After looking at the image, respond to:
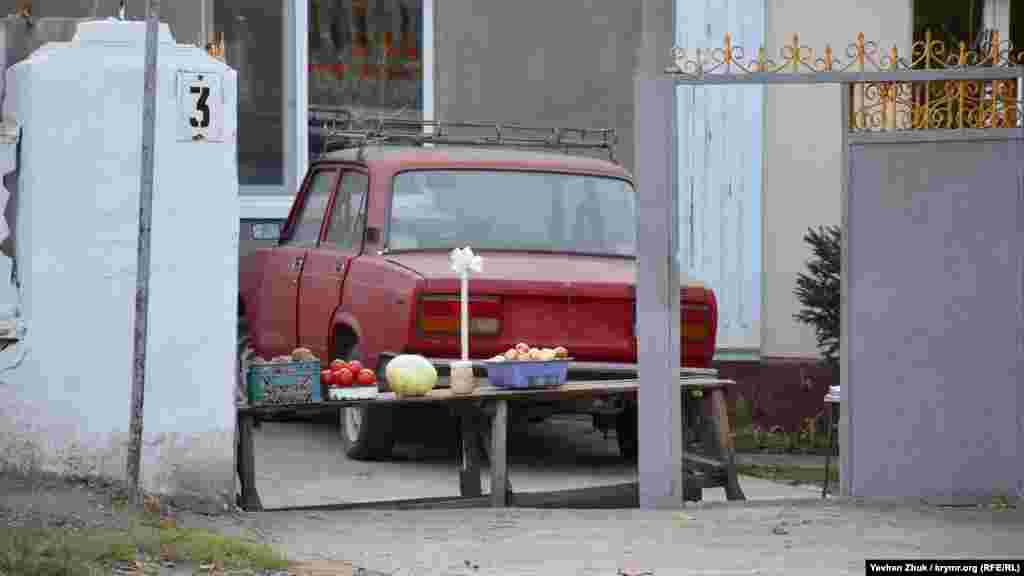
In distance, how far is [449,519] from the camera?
9461 millimetres

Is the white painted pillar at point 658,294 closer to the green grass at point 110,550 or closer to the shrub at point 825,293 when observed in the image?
the green grass at point 110,550

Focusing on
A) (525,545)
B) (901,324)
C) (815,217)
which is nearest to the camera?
(525,545)

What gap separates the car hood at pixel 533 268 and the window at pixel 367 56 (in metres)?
4.42

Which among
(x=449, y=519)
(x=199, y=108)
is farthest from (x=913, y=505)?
(x=199, y=108)

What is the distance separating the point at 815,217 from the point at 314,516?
7.30 metres

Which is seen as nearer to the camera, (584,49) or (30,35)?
(30,35)

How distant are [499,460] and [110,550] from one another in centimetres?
284

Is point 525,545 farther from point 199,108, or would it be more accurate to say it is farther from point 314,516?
point 199,108

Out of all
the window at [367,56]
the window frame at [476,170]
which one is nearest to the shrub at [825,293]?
the window frame at [476,170]

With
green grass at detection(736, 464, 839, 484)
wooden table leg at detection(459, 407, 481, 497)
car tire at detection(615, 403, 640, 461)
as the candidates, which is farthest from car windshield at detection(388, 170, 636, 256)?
wooden table leg at detection(459, 407, 481, 497)

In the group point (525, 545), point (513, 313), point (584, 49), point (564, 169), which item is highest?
point (584, 49)

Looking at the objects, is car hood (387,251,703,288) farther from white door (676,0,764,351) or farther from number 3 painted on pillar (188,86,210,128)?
white door (676,0,764,351)

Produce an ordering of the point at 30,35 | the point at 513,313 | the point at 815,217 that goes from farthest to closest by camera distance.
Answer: the point at 815,217 → the point at 513,313 → the point at 30,35

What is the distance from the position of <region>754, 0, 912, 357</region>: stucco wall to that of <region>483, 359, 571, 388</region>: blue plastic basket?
18.1 feet
